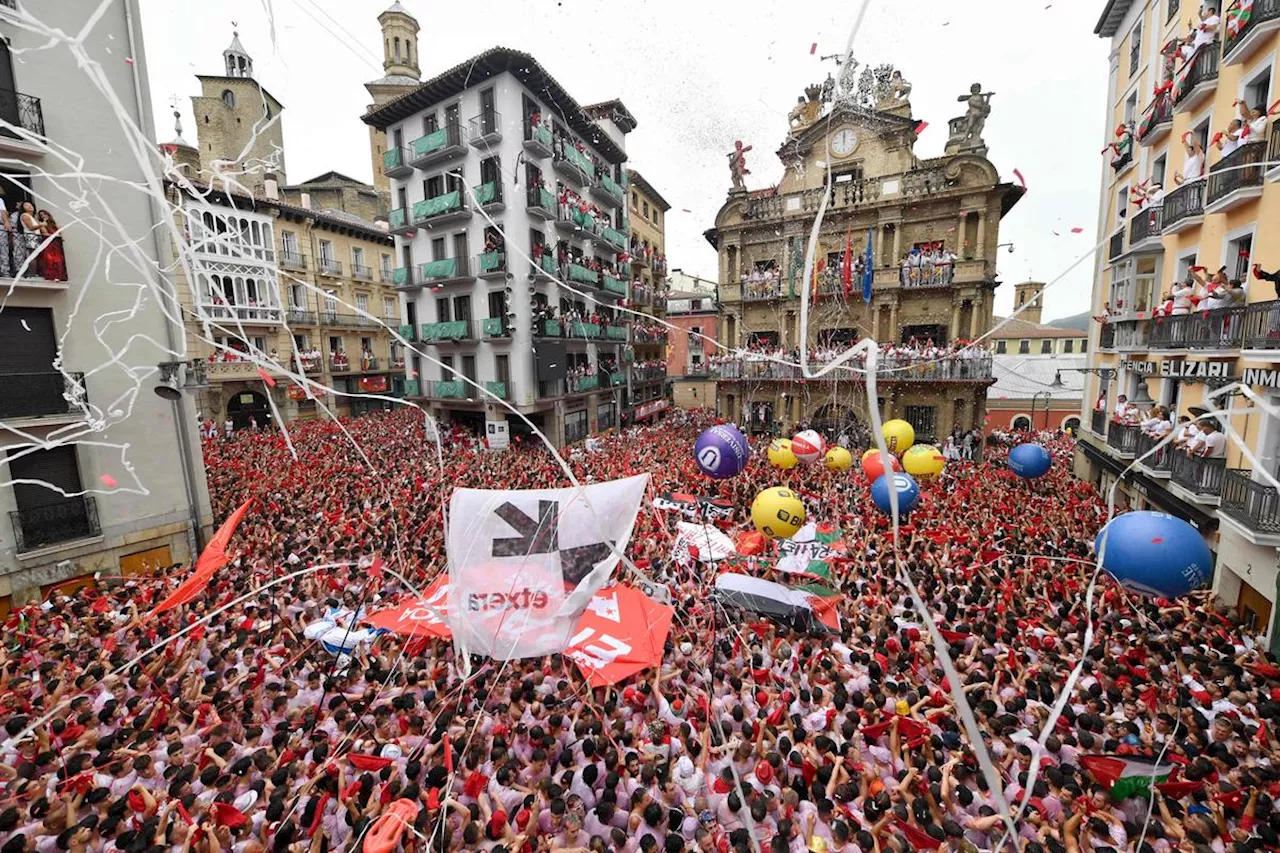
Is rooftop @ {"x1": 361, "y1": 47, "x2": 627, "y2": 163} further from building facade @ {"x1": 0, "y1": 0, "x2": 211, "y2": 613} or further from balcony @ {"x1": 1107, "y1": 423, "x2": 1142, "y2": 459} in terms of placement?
balcony @ {"x1": 1107, "y1": 423, "x2": 1142, "y2": 459}

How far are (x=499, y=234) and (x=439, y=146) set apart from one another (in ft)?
15.7

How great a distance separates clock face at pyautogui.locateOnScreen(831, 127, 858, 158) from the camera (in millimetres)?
24188

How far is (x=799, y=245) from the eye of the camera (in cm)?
2389

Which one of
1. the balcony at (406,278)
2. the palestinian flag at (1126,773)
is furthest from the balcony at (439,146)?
the palestinian flag at (1126,773)

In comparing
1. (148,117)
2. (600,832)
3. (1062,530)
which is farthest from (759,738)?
(148,117)

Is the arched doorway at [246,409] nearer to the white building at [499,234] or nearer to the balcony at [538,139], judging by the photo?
the white building at [499,234]

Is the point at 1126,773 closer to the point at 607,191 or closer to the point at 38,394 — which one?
the point at 38,394

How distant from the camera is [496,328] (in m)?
23.0

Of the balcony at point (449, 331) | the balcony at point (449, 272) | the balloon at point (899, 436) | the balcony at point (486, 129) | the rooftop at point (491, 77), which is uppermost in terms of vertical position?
the rooftop at point (491, 77)

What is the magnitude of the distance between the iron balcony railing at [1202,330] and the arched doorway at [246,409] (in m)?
36.0

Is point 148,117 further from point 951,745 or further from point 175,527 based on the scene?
point 951,745

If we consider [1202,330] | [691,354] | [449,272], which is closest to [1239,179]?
[1202,330]

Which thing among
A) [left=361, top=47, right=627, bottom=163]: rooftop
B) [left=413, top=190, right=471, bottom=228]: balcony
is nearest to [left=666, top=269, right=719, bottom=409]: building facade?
[left=361, top=47, right=627, bottom=163]: rooftop

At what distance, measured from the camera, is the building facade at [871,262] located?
2248cm
